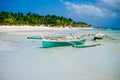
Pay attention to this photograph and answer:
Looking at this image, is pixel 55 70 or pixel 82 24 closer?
pixel 55 70

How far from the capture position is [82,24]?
58406mm

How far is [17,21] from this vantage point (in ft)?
102

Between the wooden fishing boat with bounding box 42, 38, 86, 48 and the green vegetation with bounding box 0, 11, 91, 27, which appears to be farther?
the green vegetation with bounding box 0, 11, 91, 27

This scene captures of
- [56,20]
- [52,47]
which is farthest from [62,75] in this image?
[56,20]

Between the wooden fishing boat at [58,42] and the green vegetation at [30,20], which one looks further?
the green vegetation at [30,20]

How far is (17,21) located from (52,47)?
22.7 metres

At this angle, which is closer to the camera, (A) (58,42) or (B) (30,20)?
(A) (58,42)

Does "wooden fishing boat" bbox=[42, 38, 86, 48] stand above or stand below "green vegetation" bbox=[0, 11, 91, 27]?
below

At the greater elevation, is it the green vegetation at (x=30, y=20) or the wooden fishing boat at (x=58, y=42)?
the green vegetation at (x=30, y=20)

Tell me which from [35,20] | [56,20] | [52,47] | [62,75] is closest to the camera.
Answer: [62,75]

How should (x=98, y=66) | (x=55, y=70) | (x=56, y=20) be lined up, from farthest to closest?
(x=56, y=20) → (x=98, y=66) → (x=55, y=70)

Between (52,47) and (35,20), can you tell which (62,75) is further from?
(35,20)

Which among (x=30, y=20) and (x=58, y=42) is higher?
(x=30, y=20)

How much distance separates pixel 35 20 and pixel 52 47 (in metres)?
27.0
